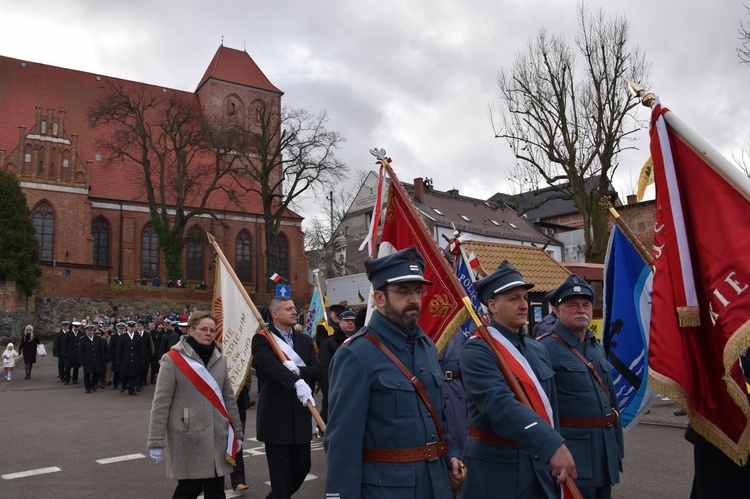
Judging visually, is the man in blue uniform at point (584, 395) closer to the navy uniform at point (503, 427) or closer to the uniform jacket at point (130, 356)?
the navy uniform at point (503, 427)

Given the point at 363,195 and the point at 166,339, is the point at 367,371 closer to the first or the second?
the point at 166,339

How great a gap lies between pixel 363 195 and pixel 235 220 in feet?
38.5

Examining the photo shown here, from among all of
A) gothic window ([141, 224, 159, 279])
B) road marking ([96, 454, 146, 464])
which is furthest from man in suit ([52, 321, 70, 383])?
gothic window ([141, 224, 159, 279])

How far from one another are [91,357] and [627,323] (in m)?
16.5

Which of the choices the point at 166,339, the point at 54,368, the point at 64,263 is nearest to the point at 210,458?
the point at 166,339

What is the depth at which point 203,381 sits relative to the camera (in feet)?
17.7

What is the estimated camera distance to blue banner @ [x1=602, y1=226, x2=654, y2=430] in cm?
574

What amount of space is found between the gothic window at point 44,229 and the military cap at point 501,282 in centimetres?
4271

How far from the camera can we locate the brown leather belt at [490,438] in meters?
3.65

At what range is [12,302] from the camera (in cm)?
3366

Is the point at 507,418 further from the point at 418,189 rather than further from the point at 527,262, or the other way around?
the point at 418,189

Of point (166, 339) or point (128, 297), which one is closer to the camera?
point (166, 339)

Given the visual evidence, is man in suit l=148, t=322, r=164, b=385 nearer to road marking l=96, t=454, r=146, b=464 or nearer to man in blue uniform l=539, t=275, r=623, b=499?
road marking l=96, t=454, r=146, b=464

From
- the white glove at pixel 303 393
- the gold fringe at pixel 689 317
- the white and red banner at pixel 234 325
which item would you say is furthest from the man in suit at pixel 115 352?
the gold fringe at pixel 689 317
